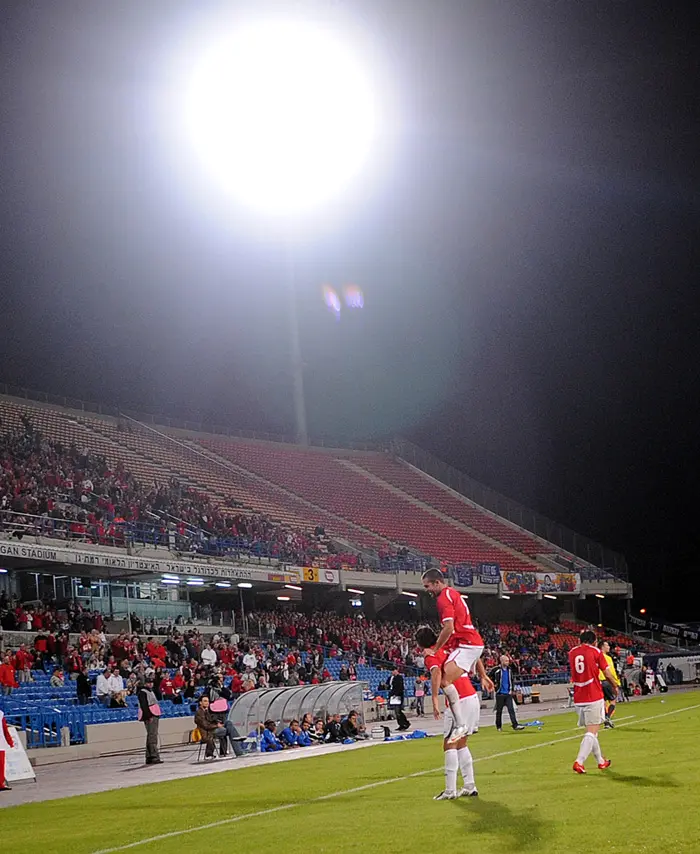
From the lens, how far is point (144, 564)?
36.0 metres

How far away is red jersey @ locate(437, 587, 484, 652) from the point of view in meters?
10.6

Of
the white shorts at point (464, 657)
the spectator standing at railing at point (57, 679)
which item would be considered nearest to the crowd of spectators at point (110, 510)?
the spectator standing at railing at point (57, 679)

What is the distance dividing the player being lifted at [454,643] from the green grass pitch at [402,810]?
958 millimetres

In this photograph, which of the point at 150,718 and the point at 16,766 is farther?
the point at 150,718

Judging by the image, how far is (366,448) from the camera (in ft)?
229

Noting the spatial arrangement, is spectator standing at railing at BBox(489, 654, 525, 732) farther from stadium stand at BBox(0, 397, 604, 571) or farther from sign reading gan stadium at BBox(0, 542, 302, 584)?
stadium stand at BBox(0, 397, 604, 571)

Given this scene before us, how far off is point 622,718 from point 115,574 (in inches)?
768

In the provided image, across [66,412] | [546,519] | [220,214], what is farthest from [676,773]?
[546,519]

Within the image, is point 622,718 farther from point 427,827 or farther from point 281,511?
point 281,511

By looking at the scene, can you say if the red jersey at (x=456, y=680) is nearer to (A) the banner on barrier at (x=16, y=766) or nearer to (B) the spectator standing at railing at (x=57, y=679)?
(A) the banner on barrier at (x=16, y=766)

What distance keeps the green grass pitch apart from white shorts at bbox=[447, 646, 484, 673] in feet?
4.33

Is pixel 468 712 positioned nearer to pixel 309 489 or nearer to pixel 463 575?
pixel 463 575

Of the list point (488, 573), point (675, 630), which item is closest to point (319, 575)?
point (488, 573)

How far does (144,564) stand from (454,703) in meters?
26.9
